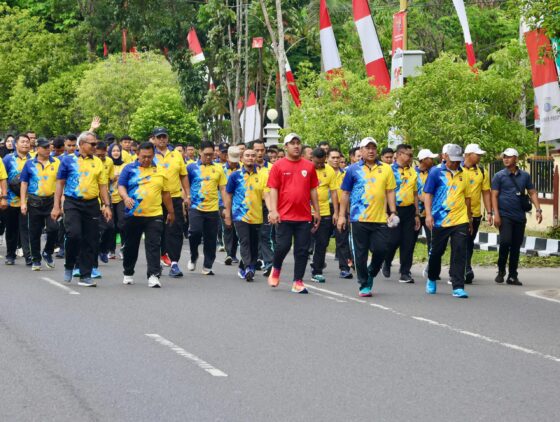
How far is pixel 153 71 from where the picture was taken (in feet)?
196

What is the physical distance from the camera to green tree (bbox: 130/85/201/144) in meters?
52.8

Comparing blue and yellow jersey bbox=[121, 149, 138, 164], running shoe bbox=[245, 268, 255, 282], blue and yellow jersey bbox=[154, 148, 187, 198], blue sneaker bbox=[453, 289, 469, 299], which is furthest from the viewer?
blue and yellow jersey bbox=[121, 149, 138, 164]

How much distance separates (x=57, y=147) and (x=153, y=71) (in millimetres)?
40265

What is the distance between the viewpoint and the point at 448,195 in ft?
52.5

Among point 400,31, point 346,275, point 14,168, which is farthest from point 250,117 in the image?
point 346,275

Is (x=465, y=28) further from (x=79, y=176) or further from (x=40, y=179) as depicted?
(x=79, y=176)

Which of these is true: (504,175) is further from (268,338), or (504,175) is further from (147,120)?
(147,120)

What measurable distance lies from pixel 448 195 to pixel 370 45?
14.1m

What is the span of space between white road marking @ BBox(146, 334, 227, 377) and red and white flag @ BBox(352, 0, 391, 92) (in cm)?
1867

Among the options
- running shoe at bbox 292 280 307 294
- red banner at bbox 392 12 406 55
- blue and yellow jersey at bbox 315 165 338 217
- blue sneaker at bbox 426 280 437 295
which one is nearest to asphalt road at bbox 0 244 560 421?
running shoe at bbox 292 280 307 294

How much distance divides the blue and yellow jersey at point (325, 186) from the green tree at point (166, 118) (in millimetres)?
33523

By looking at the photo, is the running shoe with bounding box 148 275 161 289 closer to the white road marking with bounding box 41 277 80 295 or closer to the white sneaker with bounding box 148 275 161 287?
the white sneaker with bounding box 148 275 161 287

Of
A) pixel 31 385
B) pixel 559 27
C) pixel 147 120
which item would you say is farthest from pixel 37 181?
pixel 147 120

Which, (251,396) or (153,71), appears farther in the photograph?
(153,71)
